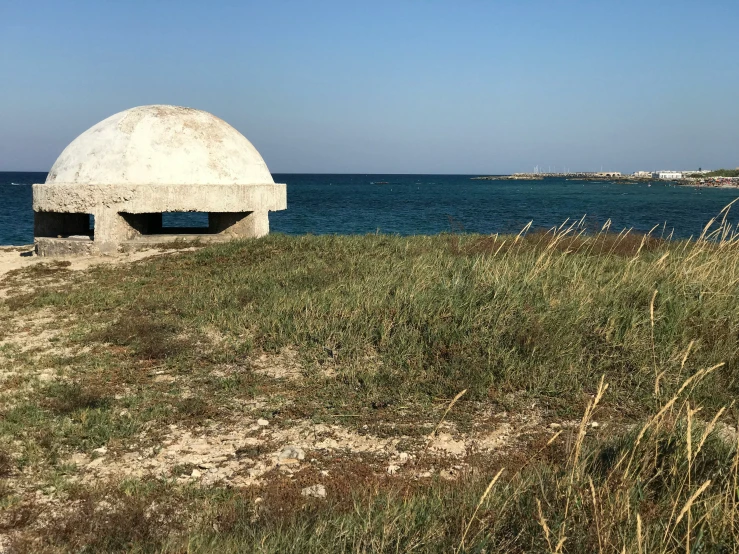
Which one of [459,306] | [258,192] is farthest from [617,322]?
[258,192]

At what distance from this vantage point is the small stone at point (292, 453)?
3.90 metres

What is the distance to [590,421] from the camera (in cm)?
436

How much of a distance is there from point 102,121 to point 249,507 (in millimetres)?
10328

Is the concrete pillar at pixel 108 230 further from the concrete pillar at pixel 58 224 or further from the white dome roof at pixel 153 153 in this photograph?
the concrete pillar at pixel 58 224

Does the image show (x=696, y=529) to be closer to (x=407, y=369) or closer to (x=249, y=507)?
(x=249, y=507)

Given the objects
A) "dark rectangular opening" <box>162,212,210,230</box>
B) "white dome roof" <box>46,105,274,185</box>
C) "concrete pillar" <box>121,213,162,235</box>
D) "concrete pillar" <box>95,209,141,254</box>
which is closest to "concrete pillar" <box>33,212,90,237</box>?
"white dome roof" <box>46,105,274,185</box>

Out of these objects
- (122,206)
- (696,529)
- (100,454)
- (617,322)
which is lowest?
(100,454)

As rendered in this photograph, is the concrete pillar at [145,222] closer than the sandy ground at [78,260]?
No

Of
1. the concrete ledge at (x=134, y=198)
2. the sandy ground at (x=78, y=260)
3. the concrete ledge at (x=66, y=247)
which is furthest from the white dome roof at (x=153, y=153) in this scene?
the sandy ground at (x=78, y=260)

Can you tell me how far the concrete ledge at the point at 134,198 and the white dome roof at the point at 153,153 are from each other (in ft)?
0.57

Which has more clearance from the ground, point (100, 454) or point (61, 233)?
point (61, 233)

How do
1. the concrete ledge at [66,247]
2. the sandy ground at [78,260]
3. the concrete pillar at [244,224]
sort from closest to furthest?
1. the sandy ground at [78,260]
2. the concrete ledge at [66,247]
3. the concrete pillar at [244,224]

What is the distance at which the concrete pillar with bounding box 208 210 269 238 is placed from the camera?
39.2ft

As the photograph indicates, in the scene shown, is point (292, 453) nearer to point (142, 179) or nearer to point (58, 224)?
point (142, 179)
